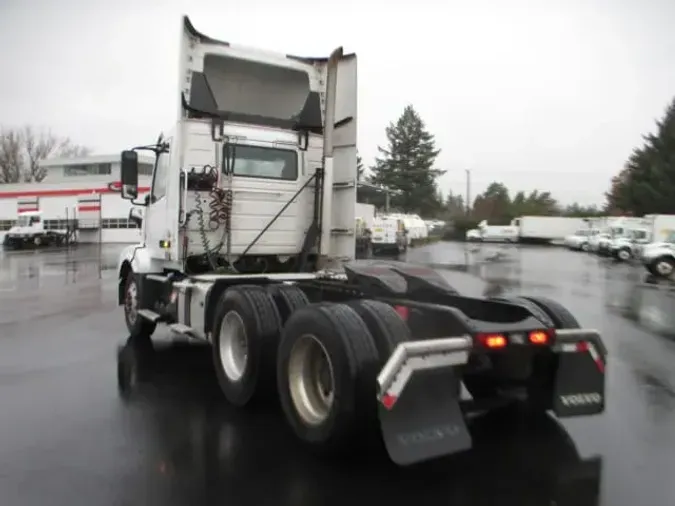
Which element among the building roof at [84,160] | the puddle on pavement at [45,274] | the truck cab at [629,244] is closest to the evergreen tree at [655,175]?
the truck cab at [629,244]

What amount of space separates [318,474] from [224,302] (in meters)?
2.32

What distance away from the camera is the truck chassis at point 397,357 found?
3.93 m

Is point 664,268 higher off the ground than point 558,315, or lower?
lower

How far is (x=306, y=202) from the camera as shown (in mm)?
8297

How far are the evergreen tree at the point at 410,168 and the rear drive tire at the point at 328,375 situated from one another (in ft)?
264

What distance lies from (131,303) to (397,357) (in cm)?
629

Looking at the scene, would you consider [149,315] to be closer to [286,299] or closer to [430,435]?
[286,299]

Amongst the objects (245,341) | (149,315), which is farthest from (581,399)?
(149,315)

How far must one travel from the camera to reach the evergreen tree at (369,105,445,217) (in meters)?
85.8

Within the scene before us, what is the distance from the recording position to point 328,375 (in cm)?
464

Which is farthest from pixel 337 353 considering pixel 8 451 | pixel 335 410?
pixel 8 451

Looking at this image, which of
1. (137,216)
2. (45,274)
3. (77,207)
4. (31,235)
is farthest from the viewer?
(77,207)

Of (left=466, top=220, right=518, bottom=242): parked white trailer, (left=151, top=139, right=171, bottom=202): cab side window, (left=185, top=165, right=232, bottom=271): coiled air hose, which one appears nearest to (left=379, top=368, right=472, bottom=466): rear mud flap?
(left=185, top=165, right=232, bottom=271): coiled air hose

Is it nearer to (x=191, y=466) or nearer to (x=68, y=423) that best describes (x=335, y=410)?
(x=191, y=466)
